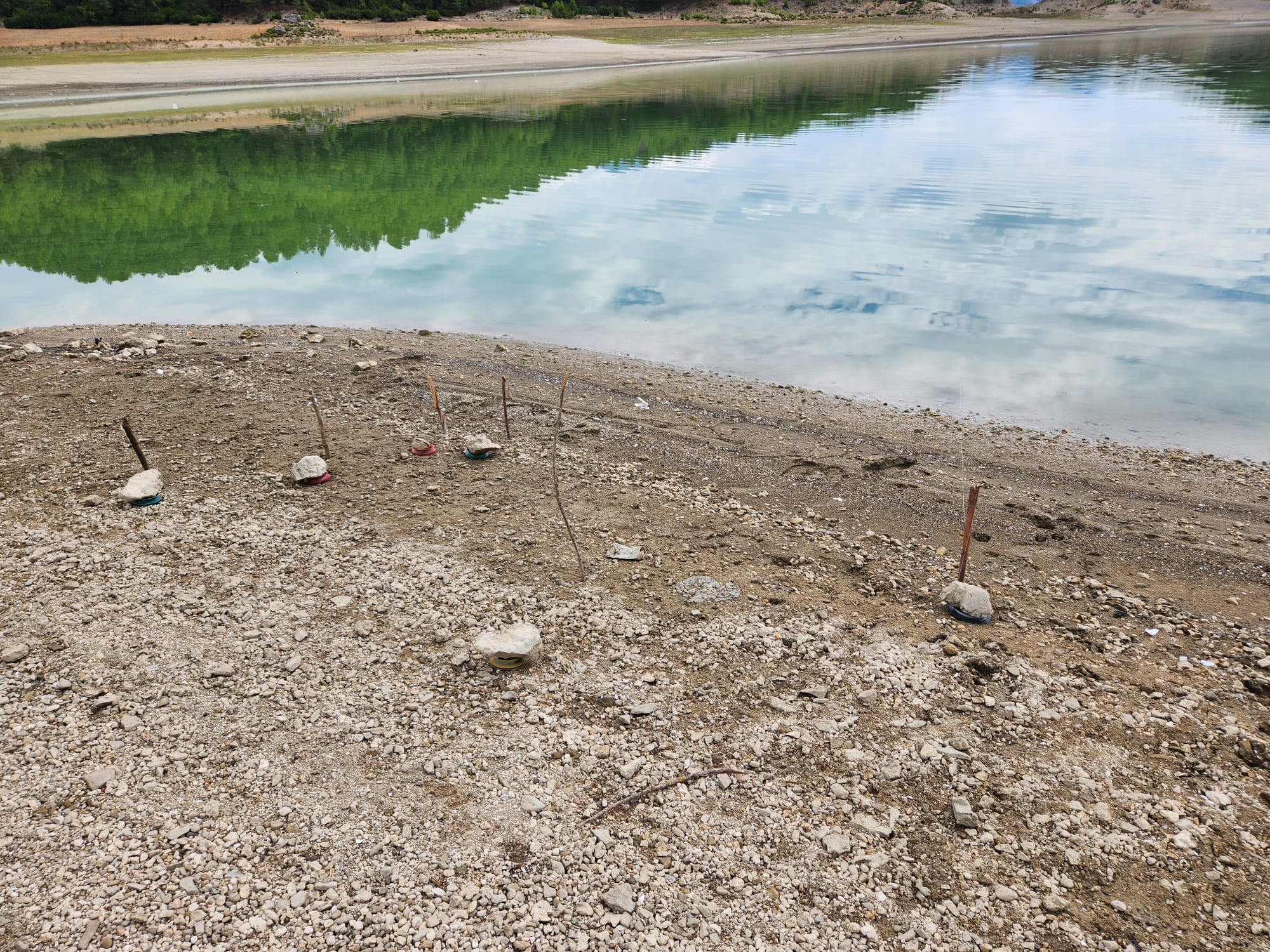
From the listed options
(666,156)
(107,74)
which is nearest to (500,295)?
(666,156)

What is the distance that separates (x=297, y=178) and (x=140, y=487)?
18.0 meters

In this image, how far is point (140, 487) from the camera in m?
6.46

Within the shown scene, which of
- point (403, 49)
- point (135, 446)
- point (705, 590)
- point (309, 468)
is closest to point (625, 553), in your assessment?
point (705, 590)

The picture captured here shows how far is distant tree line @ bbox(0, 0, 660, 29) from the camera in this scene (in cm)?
6216

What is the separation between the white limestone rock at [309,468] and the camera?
6723 mm

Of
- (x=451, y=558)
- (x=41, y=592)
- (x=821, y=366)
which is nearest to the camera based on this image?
(x=41, y=592)

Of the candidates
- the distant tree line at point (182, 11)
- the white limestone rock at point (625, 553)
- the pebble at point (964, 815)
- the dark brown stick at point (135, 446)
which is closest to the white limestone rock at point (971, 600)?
the pebble at point (964, 815)

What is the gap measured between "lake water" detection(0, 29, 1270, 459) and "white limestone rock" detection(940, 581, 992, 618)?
4.16m

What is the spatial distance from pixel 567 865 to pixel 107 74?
56.7m

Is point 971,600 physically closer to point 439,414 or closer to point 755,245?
point 439,414

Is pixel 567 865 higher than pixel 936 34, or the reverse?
pixel 936 34

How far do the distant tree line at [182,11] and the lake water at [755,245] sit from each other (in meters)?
48.3

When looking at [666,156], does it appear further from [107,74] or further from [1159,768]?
[107,74]

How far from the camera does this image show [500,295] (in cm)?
1295
